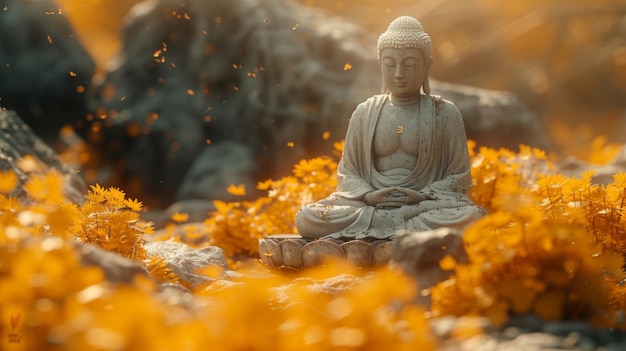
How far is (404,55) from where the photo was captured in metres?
6.18

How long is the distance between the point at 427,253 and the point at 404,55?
8.71 ft

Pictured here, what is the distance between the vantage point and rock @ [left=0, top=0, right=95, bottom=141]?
51.5ft

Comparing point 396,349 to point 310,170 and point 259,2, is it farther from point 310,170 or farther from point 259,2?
point 259,2

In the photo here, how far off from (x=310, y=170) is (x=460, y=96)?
185 inches

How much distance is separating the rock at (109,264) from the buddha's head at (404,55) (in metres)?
3.27

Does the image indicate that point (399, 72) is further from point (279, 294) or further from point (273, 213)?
point (279, 294)

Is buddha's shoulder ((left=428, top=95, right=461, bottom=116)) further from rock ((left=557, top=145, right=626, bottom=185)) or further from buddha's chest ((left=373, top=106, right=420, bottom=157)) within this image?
rock ((left=557, top=145, right=626, bottom=185))

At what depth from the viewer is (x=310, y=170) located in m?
7.12

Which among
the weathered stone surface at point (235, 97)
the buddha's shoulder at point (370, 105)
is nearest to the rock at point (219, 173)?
the weathered stone surface at point (235, 97)

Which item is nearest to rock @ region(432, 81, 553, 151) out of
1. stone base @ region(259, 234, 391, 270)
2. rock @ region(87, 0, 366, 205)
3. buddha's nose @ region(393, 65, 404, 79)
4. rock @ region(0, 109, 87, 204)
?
rock @ region(87, 0, 366, 205)

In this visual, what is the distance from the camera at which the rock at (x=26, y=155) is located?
7.03 m

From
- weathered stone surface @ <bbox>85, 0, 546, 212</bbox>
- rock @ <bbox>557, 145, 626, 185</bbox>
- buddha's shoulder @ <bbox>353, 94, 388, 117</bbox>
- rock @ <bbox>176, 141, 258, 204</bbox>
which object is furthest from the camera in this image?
rock @ <bbox>176, 141, 258, 204</bbox>

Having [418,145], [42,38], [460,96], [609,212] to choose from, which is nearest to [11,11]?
[42,38]

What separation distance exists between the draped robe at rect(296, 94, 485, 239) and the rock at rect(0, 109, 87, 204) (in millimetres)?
2526
